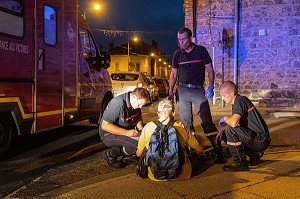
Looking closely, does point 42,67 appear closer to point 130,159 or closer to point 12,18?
point 12,18

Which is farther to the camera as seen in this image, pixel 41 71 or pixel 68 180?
pixel 41 71

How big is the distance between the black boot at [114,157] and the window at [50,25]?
2.61 meters

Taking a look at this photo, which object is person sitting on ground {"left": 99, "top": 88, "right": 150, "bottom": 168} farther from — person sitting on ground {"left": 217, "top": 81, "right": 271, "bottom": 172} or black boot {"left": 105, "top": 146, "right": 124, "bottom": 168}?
person sitting on ground {"left": 217, "top": 81, "right": 271, "bottom": 172}

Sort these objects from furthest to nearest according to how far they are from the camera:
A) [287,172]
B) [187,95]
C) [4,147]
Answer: [4,147] → [187,95] → [287,172]

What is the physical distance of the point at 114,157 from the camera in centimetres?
567

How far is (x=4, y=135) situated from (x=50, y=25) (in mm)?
2127

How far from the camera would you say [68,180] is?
17.5 ft

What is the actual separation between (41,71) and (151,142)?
3205mm

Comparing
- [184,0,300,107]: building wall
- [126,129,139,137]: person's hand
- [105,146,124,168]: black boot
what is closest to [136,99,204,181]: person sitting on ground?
[126,129,139,137]: person's hand

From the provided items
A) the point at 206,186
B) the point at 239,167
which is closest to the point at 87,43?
the point at 239,167

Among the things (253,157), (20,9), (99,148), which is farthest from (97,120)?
(253,157)

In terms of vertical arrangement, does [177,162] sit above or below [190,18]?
below

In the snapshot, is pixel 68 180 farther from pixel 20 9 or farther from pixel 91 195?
pixel 20 9

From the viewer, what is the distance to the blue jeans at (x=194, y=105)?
5941mm
